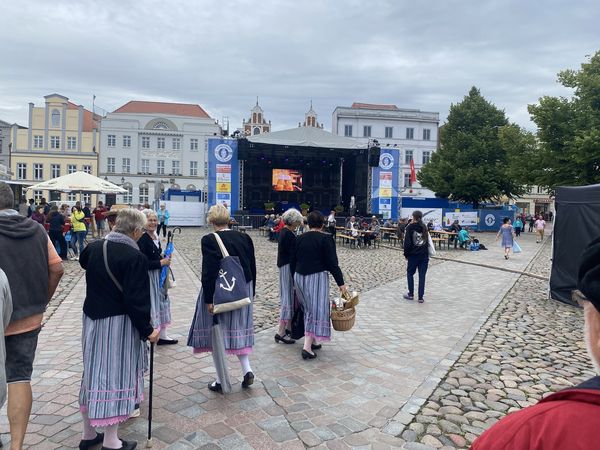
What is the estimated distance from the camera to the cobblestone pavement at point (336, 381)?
3426 mm

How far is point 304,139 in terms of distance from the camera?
28.6 m

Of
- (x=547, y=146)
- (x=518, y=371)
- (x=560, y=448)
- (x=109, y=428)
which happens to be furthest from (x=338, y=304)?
(x=547, y=146)

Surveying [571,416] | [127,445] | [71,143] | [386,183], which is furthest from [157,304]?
[71,143]

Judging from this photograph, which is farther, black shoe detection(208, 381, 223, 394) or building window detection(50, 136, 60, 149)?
building window detection(50, 136, 60, 149)

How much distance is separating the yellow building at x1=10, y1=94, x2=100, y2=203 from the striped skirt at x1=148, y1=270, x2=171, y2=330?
51.2 m

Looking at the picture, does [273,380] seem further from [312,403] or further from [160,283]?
[160,283]

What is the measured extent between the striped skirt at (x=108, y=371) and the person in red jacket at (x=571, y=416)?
2544 millimetres

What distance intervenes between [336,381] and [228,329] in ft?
4.18

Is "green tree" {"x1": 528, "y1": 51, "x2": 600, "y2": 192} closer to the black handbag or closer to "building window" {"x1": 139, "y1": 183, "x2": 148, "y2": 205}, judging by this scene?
the black handbag

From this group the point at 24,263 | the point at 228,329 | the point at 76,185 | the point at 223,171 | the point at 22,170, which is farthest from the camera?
the point at 22,170

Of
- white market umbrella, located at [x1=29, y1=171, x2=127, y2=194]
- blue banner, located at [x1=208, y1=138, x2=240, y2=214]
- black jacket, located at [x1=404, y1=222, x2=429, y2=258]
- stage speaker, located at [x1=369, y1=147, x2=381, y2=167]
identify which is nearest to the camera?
black jacket, located at [x1=404, y1=222, x2=429, y2=258]

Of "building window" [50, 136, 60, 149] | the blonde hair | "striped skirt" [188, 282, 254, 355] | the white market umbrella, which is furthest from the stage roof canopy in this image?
"building window" [50, 136, 60, 149]

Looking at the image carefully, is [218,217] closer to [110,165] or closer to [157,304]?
[157,304]

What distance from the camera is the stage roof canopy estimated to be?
2812 cm
